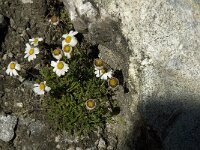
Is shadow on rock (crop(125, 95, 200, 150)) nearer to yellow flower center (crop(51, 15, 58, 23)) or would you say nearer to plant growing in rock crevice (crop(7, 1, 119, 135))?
plant growing in rock crevice (crop(7, 1, 119, 135))

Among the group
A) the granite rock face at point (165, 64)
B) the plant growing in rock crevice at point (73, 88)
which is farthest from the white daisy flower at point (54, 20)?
the granite rock face at point (165, 64)

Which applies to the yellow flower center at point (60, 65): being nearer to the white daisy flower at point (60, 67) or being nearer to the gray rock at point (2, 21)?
the white daisy flower at point (60, 67)

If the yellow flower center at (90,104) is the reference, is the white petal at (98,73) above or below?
above

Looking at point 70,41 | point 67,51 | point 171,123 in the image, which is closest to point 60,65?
point 67,51

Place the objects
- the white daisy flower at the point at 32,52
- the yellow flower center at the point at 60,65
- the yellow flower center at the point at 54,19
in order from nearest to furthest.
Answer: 1. the yellow flower center at the point at 60,65
2. the white daisy flower at the point at 32,52
3. the yellow flower center at the point at 54,19

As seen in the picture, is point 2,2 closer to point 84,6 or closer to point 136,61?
point 84,6

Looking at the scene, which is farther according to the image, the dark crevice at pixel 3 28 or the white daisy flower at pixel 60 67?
the dark crevice at pixel 3 28

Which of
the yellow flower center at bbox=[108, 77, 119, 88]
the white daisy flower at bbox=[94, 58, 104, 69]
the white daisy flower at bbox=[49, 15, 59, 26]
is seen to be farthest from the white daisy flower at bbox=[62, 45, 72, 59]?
the white daisy flower at bbox=[49, 15, 59, 26]
